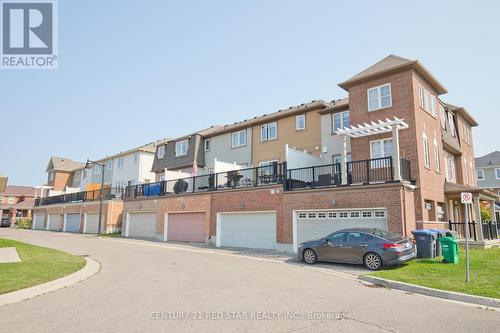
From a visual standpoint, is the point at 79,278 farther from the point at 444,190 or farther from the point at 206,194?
the point at 444,190

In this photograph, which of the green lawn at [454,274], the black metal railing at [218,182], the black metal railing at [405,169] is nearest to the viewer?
the green lawn at [454,274]

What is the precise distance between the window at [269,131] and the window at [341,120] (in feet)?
16.9

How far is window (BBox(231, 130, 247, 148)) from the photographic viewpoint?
2912 cm

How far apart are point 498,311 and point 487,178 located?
160 ft

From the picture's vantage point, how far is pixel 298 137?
83.3 feet

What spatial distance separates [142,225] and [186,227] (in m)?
6.45

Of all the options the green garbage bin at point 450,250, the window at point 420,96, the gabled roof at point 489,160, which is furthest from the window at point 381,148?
the gabled roof at point 489,160

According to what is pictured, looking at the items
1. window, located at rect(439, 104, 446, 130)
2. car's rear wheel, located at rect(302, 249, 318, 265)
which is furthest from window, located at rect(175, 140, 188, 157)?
window, located at rect(439, 104, 446, 130)

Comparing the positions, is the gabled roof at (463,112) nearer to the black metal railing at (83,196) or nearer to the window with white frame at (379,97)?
the window with white frame at (379,97)

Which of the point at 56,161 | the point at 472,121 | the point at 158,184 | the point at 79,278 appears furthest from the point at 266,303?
the point at 56,161

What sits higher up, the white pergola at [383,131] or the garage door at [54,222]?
the white pergola at [383,131]

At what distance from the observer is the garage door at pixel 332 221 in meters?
15.9

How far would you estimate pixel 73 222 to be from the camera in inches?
1636

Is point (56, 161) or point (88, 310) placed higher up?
point (56, 161)
